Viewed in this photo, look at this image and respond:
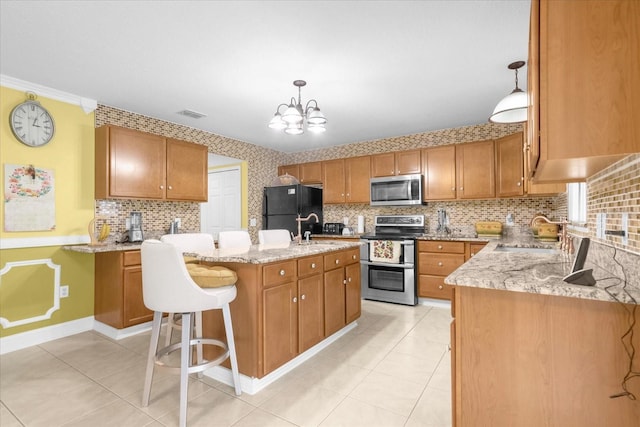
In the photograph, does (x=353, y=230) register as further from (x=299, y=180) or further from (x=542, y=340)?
(x=542, y=340)

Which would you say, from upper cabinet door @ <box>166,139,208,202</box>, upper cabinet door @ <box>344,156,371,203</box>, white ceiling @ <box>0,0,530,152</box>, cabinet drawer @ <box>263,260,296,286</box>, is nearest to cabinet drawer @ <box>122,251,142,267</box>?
upper cabinet door @ <box>166,139,208,202</box>

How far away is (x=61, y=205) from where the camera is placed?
3191 mm

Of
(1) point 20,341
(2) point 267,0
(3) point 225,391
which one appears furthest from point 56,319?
(2) point 267,0

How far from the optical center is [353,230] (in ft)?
17.7

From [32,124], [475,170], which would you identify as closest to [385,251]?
[475,170]

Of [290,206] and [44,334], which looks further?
[290,206]

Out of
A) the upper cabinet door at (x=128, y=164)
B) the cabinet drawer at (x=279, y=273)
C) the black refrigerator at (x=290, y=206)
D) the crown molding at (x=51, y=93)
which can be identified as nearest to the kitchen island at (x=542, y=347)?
the cabinet drawer at (x=279, y=273)

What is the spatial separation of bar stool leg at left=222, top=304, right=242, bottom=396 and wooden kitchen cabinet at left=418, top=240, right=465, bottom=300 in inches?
110

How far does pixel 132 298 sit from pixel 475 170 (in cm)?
427

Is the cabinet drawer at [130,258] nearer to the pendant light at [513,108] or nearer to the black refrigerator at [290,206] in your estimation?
the black refrigerator at [290,206]

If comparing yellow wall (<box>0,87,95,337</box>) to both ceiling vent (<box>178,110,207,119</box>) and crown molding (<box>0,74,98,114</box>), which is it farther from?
ceiling vent (<box>178,110,207,119</box>)

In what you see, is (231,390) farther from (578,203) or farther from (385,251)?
(578,203)

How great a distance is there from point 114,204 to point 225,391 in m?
2.62

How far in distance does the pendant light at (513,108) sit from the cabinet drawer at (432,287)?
2.33 meters
